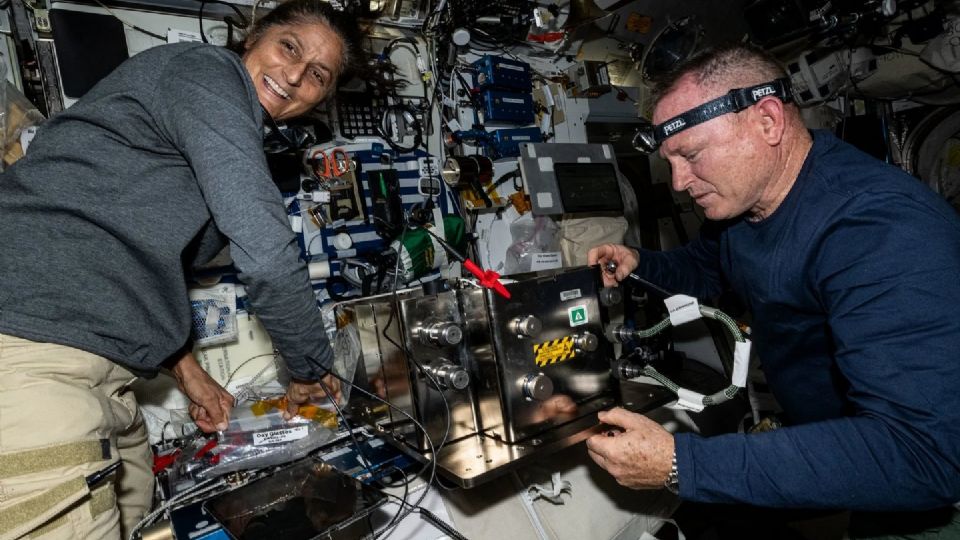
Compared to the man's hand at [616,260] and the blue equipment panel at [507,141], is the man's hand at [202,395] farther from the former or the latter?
the blue equipment panel at [507,141]

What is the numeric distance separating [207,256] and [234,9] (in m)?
1.21

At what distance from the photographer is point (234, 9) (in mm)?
2137

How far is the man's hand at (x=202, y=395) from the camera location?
1.72 metres

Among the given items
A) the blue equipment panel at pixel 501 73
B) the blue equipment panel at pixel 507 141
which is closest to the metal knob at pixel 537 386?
the blue equipment panel at pixel 507 141

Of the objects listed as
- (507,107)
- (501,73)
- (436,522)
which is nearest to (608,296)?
(436,522)

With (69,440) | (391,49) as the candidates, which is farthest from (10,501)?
(391,49)

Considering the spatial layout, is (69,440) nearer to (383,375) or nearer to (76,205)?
(76,205)

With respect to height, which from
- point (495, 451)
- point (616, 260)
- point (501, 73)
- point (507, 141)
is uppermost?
point (501, 73)

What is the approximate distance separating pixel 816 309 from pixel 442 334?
3.19ft

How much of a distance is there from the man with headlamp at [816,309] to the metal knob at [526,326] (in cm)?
31

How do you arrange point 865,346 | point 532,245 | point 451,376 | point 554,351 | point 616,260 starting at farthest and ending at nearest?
point 532,245 < point 616,260 < point 554,351 < point 451,376 < point 865,346

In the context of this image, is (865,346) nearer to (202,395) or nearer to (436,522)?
(436,522)

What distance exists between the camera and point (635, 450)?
125cm

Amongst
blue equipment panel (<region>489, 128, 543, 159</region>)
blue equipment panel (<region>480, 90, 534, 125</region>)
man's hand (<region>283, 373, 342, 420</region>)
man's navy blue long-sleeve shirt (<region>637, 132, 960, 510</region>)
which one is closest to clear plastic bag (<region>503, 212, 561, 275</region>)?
blue equipment panel (<region>489, 128, 543, 159</region>)
